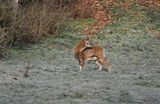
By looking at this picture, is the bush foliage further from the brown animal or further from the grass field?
the brown animal

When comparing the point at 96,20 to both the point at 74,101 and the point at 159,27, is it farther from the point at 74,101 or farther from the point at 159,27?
the point at 74,101

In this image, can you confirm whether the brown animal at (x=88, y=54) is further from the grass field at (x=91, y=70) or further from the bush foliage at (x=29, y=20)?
the bush foliage at (x=29, y=20)

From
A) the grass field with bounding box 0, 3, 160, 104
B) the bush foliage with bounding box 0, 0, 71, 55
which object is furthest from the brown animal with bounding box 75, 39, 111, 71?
the bush foliage with bounding box 0, 0, 71, 55

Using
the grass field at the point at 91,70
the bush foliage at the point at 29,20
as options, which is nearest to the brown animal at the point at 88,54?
the grass field at the point at 91,70

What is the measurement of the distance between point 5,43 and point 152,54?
472cm

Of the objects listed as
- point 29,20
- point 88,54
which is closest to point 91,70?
point 88,54

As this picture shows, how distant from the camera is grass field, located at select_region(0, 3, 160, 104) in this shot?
12070 mm

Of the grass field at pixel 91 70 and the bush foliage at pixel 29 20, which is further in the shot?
the bush foliage at pixel 29 20

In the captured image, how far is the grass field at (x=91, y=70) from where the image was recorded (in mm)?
12070

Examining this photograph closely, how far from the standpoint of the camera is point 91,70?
16125mm

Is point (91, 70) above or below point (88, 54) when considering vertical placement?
below

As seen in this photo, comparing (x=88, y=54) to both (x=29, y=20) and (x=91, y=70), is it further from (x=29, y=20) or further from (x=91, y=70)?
(x=29, y=20)

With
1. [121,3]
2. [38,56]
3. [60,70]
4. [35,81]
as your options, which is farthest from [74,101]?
[121,3]

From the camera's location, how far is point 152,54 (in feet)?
64.0
